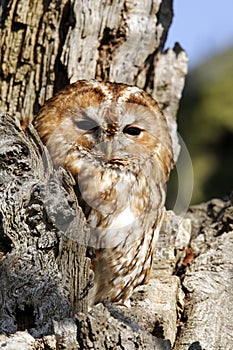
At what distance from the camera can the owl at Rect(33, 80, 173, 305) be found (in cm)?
363

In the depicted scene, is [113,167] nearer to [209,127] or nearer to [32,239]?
[32,239]

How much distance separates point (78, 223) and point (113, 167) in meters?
0.77

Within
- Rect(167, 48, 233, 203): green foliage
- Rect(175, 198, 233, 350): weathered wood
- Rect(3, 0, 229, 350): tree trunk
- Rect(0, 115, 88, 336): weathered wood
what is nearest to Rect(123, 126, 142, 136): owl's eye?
Rect(3, 0, 229, 350): tree trunk

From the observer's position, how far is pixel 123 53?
14.8ft

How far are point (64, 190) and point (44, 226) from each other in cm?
16

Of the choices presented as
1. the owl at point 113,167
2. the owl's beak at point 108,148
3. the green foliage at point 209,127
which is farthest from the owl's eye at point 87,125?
the green foliage at point 209,127

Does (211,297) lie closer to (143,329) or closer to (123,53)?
(143,329)

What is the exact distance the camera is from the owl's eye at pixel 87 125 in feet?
12.6

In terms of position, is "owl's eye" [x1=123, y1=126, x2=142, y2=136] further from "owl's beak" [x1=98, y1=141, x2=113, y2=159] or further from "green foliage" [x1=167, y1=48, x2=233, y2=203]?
"green foliage" [x1=167, y1=48, x2=233, y2=203]

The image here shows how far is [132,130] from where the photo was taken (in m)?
→ 3.92

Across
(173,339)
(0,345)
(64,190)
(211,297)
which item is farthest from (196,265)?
(0,345)

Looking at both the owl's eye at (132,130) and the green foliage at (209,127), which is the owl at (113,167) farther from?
the green foliage at (209,127)

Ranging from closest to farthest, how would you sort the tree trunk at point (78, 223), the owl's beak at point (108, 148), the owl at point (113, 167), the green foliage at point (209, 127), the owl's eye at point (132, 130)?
the tree trunk at point (78, 223), the owl at point (113, 167), the owl's beak at point (108, 148), the owl's eye at point (132, 130), the green foliage at point (209, 127)

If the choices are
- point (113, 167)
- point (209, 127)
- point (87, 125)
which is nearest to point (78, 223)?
point (113, 167)
